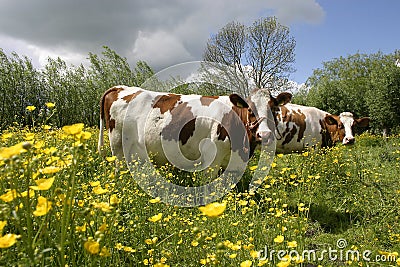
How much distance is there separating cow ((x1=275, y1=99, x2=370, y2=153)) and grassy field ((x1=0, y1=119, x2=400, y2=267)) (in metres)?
2.66

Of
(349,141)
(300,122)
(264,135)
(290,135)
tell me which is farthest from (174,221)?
(349,141)

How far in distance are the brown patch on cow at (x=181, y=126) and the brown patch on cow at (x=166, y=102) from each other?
190 mm

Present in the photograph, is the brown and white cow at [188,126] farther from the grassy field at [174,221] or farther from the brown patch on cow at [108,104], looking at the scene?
the grassy field at [174,221]

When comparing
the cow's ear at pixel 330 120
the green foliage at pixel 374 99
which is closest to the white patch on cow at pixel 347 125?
the cow's ear at pixel 330 120

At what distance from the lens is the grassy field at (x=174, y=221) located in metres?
1.39

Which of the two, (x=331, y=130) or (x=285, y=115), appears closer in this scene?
(x=285, y=115)

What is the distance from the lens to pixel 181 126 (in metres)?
5.48

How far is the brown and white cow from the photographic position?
5114mm

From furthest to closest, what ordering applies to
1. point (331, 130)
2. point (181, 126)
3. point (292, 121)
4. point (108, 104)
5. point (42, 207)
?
point (331, 130)
point (292, 121)
point (108, 104)
point (181, 126)
point (42, 207)

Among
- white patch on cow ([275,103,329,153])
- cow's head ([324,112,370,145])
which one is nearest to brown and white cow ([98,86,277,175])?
white patch on cow ([275,103,329,153])

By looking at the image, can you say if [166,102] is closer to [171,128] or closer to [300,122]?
[171,128]

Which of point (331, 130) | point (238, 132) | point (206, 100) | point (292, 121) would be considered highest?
point (206, 100)

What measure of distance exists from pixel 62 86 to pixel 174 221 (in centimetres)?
1909

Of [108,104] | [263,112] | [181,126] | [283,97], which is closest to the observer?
[263,112]
